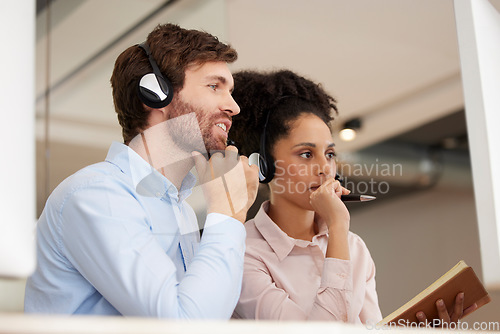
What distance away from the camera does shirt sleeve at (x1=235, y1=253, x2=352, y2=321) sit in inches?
43.1

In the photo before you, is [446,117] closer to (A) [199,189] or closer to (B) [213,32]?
(B) [213,32]

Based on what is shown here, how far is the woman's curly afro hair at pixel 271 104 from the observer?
4.00 ft

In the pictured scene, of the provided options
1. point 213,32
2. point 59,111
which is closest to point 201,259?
point 213,32

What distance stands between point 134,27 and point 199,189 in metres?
0.50

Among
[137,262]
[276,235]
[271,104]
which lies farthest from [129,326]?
[271,104]

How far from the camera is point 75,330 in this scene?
0.55 metres

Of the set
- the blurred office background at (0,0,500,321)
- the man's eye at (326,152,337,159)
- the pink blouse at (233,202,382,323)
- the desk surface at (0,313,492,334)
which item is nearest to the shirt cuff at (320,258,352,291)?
the pink blouse at (233,202,382,323)

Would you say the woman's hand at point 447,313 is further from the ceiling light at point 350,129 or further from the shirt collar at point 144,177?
the shirt collar at point 144,177

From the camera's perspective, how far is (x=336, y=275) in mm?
1126

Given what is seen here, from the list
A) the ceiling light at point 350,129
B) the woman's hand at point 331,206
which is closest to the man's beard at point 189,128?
the woman's hand at point 331,206

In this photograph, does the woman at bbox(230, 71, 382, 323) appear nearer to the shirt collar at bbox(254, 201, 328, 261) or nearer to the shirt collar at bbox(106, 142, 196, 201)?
the shirt collar at bbox(254, 201, 328, 261)

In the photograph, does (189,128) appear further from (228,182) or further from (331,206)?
(331,206)

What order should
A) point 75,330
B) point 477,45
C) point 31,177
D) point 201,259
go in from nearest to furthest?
point 75,330 < point 31,177 < point 201,259 < point 477,45

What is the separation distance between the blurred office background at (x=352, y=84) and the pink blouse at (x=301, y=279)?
2.3 inches
